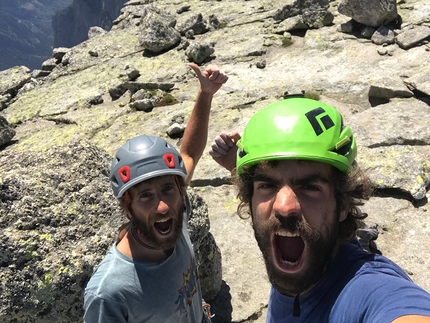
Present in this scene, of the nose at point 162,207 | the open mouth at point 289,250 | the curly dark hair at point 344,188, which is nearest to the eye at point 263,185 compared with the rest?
the curly dark hair at point 344,188

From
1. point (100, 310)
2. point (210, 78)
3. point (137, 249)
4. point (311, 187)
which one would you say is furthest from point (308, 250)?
point (210, 78)

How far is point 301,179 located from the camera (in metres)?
Answer: 2.96

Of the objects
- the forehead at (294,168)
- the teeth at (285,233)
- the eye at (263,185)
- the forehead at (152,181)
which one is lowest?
the forehead at (152,181)

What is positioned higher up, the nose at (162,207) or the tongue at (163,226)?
the nose at (162,207)

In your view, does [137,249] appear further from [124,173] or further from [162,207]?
[124,173]

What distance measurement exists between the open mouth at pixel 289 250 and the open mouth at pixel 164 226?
147 centimetres

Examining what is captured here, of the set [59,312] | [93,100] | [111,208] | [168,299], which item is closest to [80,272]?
[59,312]

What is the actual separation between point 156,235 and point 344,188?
6.54 feet

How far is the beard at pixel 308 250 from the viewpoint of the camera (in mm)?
2758

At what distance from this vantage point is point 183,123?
1311 centimetres

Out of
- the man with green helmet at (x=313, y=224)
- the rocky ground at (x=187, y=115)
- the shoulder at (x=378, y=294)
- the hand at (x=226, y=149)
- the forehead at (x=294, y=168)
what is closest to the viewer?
the shoulder at (x=378, y=294)

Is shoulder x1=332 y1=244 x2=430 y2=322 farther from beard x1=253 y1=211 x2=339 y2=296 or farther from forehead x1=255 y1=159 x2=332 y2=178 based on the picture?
forehead x1=255 y1=159 x2=332 y2=178

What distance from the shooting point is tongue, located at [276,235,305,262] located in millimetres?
2969

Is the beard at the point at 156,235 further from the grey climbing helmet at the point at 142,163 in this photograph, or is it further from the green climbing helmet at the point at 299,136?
the green climbing helmet at the point at 299,136
